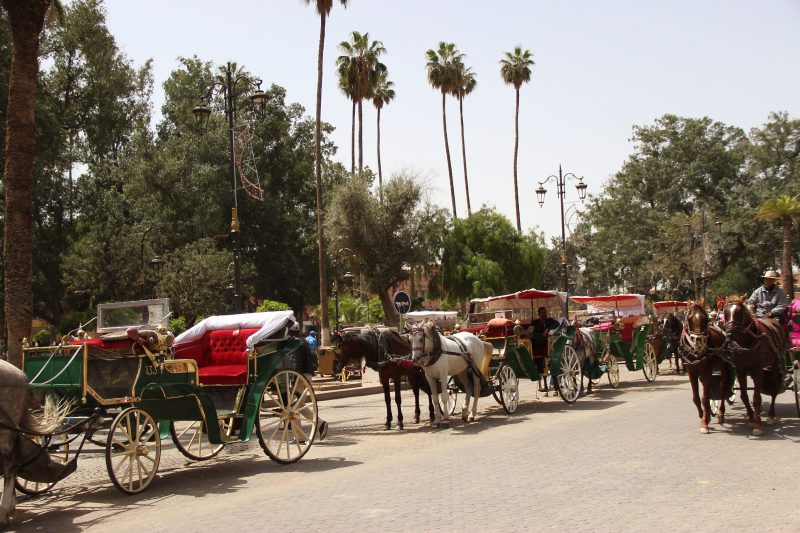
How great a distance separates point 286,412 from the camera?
10.3 m

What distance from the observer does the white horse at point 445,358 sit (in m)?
13.3

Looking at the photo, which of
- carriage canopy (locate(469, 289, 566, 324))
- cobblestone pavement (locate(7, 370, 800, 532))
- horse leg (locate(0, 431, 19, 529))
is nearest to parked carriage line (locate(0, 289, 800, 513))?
horse leg (locate(0, 431, 19, 529))

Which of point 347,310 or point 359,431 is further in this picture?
point 347,310

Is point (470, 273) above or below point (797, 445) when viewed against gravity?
above

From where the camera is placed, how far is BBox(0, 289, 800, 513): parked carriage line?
8.40m

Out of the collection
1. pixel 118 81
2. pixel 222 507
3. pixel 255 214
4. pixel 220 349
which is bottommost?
pixel 222 507

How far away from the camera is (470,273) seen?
49.5 metres

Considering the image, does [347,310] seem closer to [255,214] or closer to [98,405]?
[255,214]

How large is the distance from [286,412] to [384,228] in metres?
33.6

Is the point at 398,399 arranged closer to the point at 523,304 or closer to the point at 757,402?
the point at 757,402

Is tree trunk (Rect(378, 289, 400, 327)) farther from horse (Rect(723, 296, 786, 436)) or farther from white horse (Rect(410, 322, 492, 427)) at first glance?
horse (Rect(723, 296, 786, 436))

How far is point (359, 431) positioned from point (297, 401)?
3.41 meters

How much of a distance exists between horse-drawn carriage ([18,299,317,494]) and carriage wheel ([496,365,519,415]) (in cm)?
489

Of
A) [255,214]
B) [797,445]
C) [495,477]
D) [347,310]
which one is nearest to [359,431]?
[495,477]
